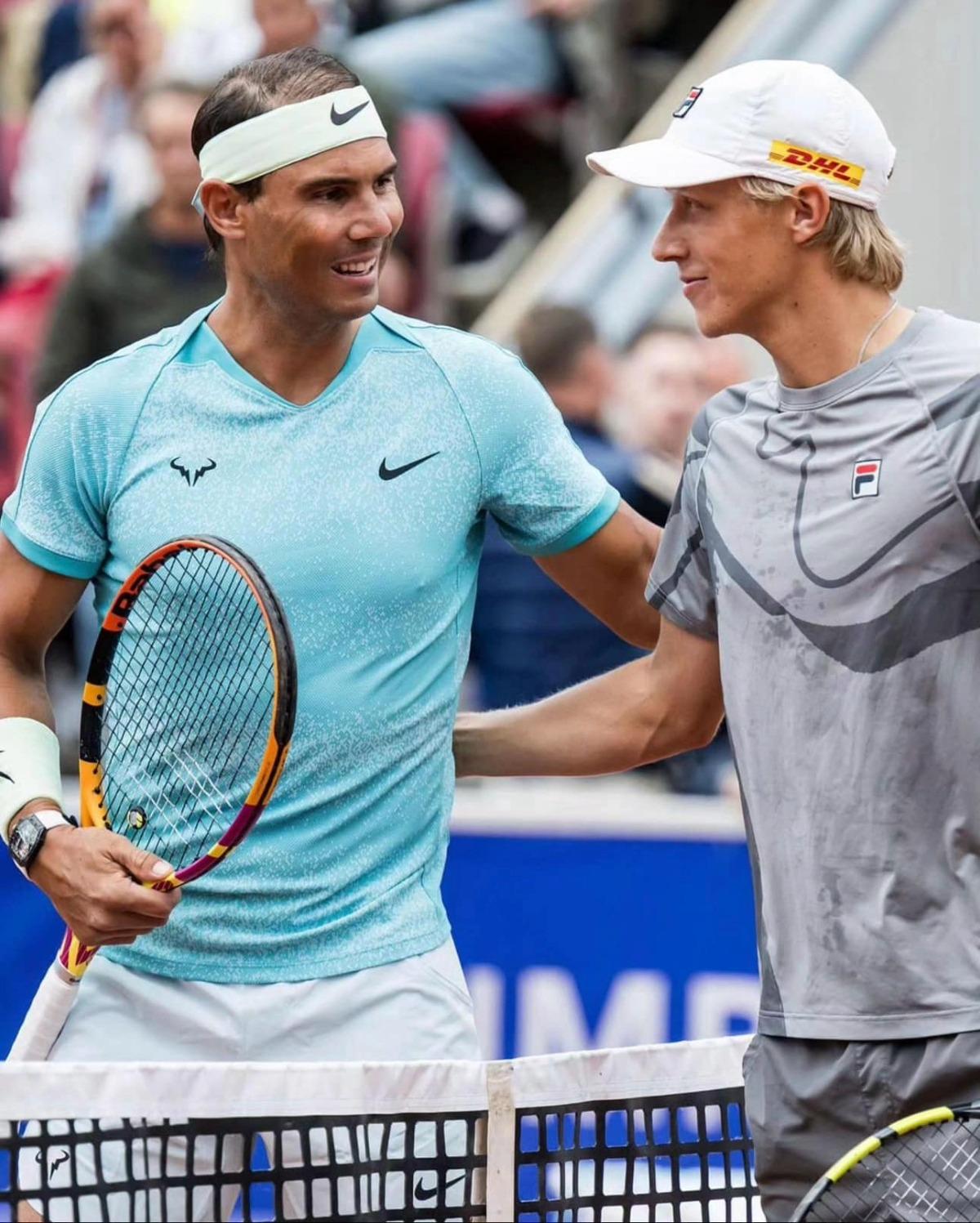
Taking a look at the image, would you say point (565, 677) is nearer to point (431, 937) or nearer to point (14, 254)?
point (14, 254)

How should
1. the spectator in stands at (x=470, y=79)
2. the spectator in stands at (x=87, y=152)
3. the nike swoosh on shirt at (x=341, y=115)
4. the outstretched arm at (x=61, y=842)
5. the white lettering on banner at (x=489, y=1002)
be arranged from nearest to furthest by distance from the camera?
the outstretched arm at (x=61, y=842) < the nike swoosh on shirt at (x=341, y=115) < the white lettering on banner at (x=489, y=1002) < the spectator in stands at (x=470, y=79) < the spectator in stands at (x=87, y=152)

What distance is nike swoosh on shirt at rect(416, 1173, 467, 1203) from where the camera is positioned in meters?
3.00

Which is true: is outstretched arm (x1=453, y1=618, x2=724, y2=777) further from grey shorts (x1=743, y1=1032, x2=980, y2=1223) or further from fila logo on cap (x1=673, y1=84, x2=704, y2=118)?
fila logo on cap (x1=673, y1=84, x2=704, y2=118)

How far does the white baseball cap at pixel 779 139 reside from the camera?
118 inches

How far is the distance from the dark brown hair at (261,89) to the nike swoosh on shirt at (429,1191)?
1.58m

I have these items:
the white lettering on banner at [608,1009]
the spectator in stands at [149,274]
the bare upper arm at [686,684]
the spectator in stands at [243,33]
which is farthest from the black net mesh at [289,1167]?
the spectator in stands at [243,33]

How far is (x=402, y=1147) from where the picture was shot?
3.01 metres

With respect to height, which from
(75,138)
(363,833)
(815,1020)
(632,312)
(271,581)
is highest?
(75,138)

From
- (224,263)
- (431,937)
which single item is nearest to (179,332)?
(224,263)

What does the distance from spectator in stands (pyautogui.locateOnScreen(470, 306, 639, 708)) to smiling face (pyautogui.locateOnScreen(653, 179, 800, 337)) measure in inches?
132

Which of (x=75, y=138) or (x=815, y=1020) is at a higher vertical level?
(x=75, y=138)

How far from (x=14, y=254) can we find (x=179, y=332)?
3992 mm

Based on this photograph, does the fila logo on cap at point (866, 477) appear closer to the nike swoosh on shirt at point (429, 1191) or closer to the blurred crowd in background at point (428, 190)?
the nike swoosh on shirt at point (429, 1191)

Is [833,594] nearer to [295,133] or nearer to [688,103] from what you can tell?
[688,103]
